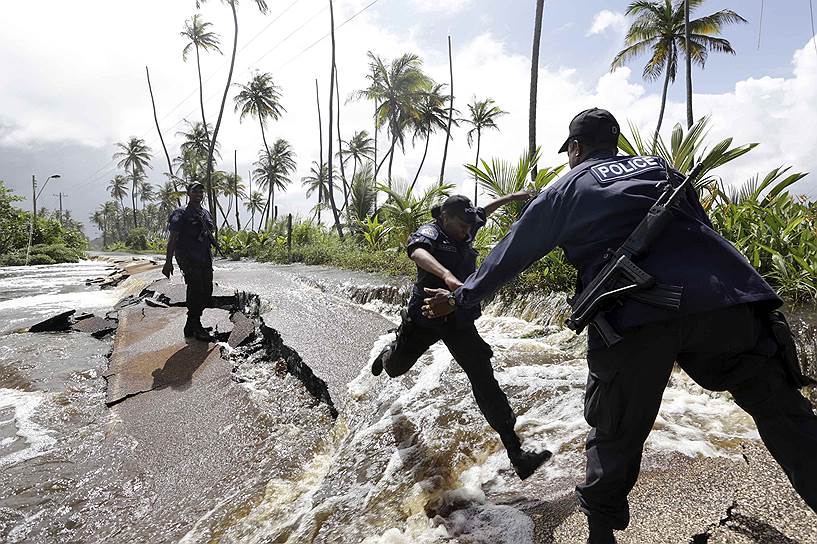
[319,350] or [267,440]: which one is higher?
[319,350]

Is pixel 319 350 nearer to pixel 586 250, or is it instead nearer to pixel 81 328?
pixel 586 250

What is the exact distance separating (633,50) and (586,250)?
89.3 feet

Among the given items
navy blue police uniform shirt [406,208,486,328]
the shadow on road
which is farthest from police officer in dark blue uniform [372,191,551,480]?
the shadow on road

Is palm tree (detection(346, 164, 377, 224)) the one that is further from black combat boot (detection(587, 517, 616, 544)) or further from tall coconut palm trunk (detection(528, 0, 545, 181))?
Result: black combat boot (detection(587, 517, 616, 544))

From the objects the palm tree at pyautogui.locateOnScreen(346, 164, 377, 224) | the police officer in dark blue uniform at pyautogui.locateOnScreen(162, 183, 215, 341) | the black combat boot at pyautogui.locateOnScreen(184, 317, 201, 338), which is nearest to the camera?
the police officer in dark blue uniform at pyautogui.locateOnScreen(162, 183, 215, 341)

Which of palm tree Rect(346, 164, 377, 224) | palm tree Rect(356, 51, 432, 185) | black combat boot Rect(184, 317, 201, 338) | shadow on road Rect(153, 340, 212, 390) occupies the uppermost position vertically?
palm tree Rect(356, 51, 432, 185)

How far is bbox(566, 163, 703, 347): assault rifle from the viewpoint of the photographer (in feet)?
5.01

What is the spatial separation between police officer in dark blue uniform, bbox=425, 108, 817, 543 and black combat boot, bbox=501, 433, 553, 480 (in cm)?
81

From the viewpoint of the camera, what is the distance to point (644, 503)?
2182mm

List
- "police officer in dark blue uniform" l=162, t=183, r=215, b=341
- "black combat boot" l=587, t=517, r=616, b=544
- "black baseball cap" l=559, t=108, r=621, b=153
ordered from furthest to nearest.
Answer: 1. "police officer in dark blue uniform" l=162, t=183, r=215, b=341
2. "black baseball cap" l=559, t=108, r=621, b=153
3. "black combat boot" l=587, t=517, r=616, b=544

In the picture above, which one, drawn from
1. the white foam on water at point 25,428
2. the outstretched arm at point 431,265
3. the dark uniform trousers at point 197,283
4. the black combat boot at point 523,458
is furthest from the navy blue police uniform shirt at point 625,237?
the dark uniform trousers at point 197,283

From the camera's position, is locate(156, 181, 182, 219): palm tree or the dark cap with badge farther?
locate(156, 181, 182, 219): palm tree

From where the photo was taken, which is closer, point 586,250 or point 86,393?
point 586,250

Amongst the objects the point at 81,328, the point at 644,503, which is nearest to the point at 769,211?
the point at 644,503
